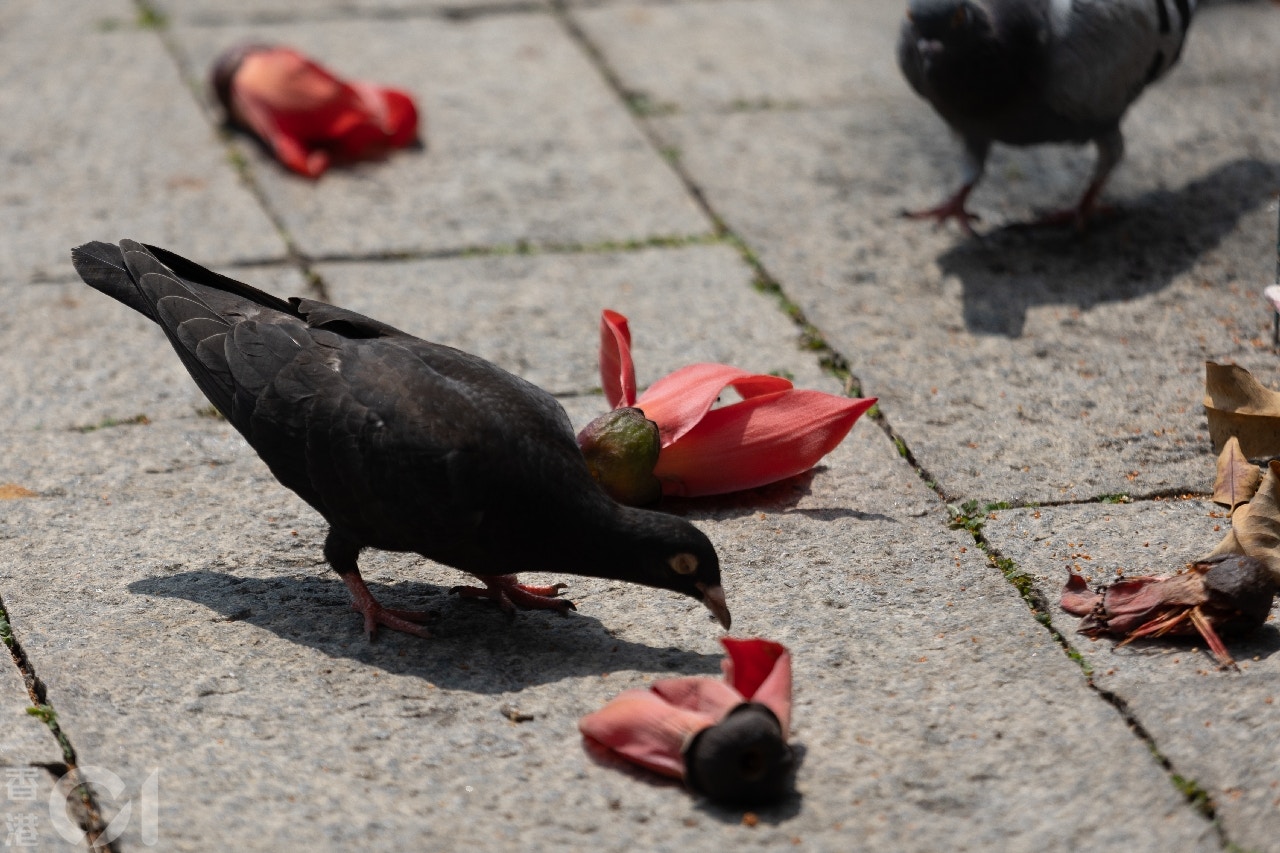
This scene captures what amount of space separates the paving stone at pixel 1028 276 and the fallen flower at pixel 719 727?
125 cm

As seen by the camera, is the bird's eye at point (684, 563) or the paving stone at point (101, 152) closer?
the bird's eye at point (684, 563)

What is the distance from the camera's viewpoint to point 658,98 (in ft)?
21.6

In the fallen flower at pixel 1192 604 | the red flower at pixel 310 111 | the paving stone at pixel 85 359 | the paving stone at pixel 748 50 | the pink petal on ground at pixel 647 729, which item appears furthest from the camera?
the paving stone at pixel 748 50

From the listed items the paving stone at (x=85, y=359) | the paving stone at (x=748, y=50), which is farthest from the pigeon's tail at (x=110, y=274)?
the paving stone at (x=748, y=50)

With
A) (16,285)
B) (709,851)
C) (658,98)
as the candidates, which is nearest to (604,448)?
(709,851)

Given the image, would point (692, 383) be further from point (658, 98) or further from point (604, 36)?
point (604, 36)

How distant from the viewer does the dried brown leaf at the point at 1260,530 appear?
134 inches

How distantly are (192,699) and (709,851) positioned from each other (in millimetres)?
1208

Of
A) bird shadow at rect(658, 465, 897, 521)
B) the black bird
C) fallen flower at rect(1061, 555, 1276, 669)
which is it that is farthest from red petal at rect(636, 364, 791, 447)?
fallen flower at rect(1061, 555, 1276, 669)

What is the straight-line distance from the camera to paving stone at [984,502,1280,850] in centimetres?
284

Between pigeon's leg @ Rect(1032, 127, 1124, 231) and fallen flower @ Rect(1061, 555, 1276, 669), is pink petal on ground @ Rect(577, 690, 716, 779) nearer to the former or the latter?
fallen flower @ Rect(1061, 555, 1276, 669)

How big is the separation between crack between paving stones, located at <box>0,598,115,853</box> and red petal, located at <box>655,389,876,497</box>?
1585 mm
